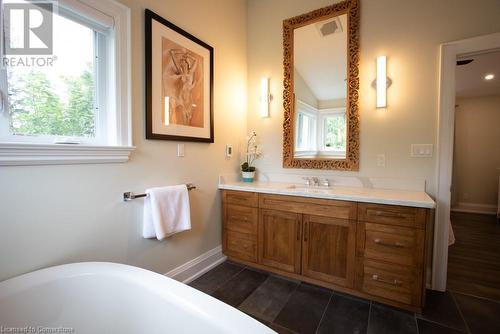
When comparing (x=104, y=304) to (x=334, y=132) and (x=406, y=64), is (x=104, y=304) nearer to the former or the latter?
(x=334, y=132)

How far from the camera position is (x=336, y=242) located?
1.92 meters

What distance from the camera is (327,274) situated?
1.97 meters

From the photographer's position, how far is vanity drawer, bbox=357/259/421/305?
1.67 metres

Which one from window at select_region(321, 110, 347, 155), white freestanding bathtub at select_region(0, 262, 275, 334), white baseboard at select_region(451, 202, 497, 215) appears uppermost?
window at select_region(321, 110, 347, 155)

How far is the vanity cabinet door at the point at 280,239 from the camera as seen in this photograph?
2.10m

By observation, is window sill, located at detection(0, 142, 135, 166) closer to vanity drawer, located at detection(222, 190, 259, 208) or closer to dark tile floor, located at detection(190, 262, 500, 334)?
vanity drawer, located at detection(222, 190, 259, 208)

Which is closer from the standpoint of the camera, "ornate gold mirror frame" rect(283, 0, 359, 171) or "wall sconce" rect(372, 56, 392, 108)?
"wall sconce" rect(372, 56, 392, 108)

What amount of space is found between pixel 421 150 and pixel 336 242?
3.53 feet

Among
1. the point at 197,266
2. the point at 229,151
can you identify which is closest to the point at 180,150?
the point at 229,151

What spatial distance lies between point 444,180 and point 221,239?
2.10 m

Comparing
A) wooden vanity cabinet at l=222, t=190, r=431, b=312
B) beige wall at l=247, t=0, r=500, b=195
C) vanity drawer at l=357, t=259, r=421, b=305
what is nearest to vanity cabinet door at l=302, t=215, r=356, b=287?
wooden vanity cabinet at l=222, t=190, r=431, b=312

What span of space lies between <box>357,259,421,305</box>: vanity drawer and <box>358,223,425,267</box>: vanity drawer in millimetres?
53

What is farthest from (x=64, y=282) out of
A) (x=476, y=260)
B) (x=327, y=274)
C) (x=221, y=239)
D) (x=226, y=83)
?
(x=476, y=260)

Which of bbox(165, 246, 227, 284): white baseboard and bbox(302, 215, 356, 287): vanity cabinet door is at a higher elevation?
bbox(302, 215, 356, 287): vanity cabinet door
